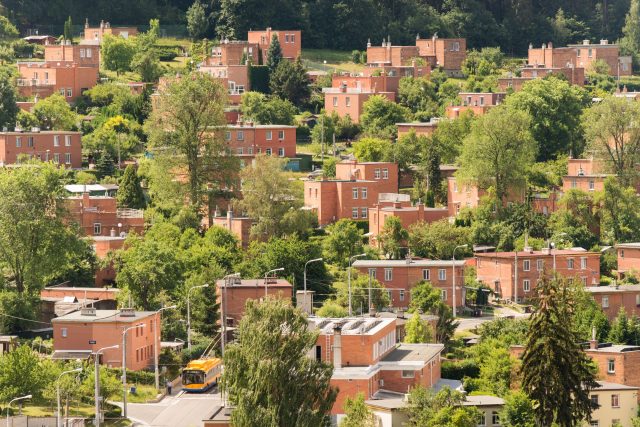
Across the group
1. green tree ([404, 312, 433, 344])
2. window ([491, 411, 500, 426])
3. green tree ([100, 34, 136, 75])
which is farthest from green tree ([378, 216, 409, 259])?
green tree ([100, 34, 136, 75])

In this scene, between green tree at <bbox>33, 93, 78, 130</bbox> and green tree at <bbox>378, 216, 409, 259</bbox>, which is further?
green tree at <bbox>33, 93, 78, 130</bbox>

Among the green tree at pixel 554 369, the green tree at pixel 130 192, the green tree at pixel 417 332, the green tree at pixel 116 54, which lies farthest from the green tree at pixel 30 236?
the green tree at pixel 116 54

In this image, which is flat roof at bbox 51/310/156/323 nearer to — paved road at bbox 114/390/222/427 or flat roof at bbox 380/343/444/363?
paved road at bbox 114/390/222/427

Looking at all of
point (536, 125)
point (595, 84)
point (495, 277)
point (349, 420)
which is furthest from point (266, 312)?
point (595, 84)

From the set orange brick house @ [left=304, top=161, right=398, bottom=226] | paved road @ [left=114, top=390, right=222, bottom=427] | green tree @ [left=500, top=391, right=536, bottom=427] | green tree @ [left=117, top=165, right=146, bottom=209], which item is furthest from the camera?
orange brick house @ [left=304, top=161, right=398, bottom=226]

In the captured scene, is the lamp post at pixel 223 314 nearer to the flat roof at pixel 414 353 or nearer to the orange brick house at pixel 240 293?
the orange brick house at pixel 240 293

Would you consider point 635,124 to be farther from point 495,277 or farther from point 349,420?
point 349,420

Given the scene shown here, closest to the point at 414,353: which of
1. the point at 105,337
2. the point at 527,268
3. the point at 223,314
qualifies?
the point at 223,314
